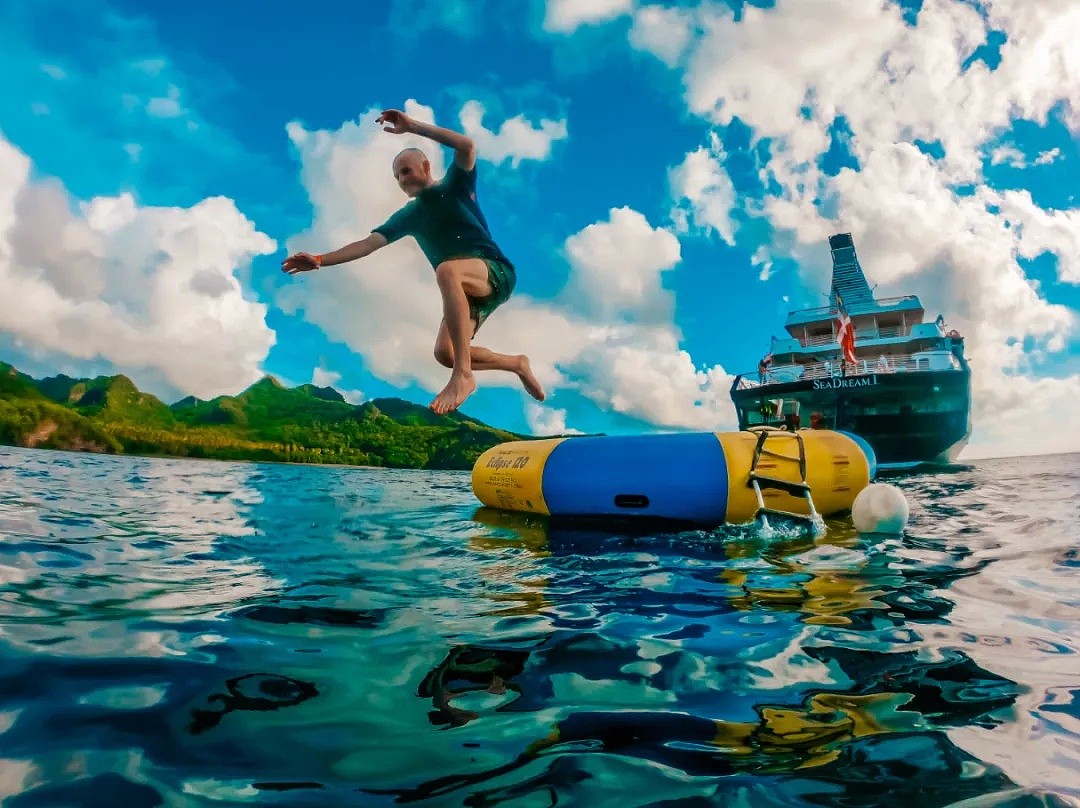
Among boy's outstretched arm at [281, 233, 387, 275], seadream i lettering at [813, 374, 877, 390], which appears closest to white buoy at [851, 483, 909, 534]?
boy's outstretched arm at [281, 233, 387, 275]

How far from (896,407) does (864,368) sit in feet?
5.33

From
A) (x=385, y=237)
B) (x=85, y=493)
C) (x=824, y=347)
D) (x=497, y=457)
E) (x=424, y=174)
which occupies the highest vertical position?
(x=824, y=347)

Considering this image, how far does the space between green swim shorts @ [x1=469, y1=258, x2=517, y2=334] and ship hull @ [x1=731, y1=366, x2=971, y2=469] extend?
52.7 ft

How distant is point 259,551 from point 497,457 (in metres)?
3.58

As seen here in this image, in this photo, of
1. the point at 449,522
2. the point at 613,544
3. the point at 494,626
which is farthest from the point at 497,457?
the point at 494,626

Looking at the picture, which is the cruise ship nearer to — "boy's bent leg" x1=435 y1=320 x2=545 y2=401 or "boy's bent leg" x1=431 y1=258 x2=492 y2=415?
"boy's bent leg" x1=435 y1=320 x2=545 y2=401

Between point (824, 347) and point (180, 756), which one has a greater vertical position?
point (824, 347)

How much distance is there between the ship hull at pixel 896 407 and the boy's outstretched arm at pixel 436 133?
1660cm

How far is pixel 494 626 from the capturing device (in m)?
2.45

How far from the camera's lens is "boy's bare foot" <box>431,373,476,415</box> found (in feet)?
14.4

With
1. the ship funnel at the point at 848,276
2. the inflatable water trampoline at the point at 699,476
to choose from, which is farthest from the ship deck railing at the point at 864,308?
the inflatable water trampoline at the point at 699,476

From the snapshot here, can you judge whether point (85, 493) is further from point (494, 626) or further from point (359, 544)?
point (494, 626)

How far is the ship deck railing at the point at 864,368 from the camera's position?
19.6 m

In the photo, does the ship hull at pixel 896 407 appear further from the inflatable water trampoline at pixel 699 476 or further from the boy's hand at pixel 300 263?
the boy's hand at pixel 300 263
